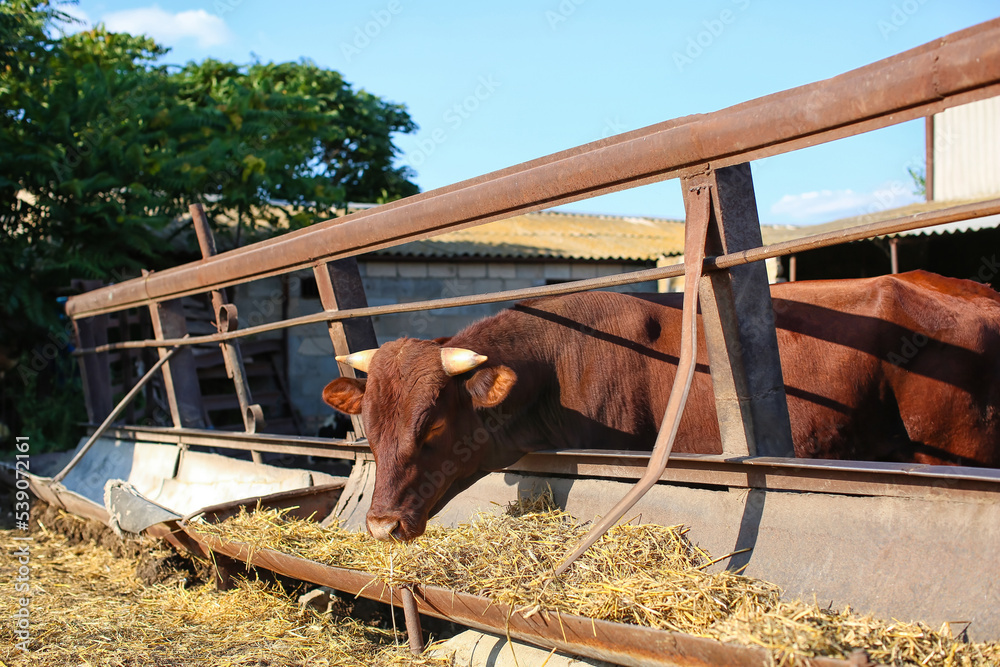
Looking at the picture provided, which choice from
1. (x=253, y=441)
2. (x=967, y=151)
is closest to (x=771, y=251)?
(x=253, y=441)

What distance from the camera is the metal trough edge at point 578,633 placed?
2113 mm

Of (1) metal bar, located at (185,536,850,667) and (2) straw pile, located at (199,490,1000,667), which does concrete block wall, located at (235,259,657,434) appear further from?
(1) metal bar, located at (185,536,850,667)

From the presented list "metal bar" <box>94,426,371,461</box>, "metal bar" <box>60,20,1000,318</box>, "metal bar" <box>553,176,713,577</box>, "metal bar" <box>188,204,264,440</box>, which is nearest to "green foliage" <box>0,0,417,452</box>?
"metal bar" <box>94,426,371,461</box>

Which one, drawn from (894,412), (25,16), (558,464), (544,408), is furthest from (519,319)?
(25,16)

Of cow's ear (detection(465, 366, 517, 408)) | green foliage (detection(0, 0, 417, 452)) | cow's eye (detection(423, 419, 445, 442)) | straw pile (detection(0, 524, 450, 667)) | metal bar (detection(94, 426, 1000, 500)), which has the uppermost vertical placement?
green foliage (detection(0, 0, 417, 452))

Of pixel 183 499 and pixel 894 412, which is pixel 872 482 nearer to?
pixel 894 412

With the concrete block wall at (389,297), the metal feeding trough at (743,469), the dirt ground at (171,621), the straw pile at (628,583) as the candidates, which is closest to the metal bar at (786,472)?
the metal feeding trough at (743,469)

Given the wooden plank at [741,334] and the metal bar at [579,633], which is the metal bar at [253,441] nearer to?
the metal bar at [579,633]

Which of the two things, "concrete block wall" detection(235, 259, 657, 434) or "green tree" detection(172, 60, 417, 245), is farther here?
"concrete block wall" detection(235, 259, 657, 434)

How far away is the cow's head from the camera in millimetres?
3291

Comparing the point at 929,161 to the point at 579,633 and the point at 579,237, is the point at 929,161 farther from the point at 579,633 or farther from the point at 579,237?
the point at 579,633

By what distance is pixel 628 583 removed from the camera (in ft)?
8.33

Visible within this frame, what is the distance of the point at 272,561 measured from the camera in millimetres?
3752

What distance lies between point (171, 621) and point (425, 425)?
1956 mm
